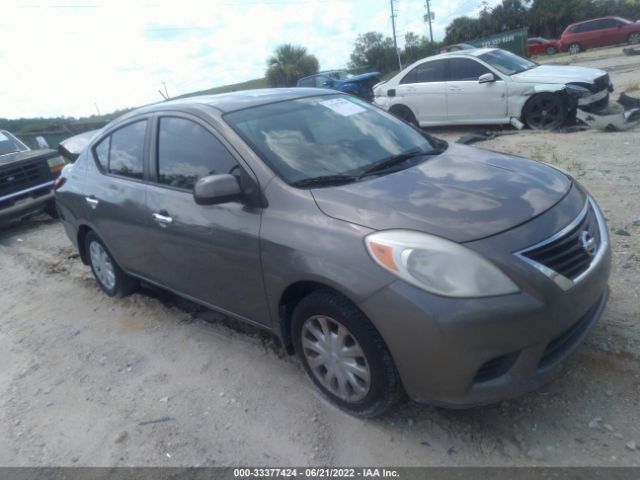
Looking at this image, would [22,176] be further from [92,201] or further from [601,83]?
[601,83]

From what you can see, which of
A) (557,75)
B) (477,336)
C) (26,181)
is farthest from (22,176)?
(557,75)

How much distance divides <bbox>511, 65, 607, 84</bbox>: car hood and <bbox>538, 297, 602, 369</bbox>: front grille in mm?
7546

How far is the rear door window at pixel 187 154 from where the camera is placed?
10.7ft

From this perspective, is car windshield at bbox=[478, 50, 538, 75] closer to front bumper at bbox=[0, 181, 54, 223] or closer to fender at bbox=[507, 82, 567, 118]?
fender at bbox=[507, 82, 567, 118]

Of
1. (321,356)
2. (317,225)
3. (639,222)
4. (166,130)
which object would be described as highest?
(166,130)

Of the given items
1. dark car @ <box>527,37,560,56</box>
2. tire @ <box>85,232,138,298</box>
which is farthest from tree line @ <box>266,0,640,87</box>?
tire @ <box>85,232,138,298</box>

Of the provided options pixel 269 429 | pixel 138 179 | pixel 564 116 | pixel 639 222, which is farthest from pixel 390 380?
pixel 564 116

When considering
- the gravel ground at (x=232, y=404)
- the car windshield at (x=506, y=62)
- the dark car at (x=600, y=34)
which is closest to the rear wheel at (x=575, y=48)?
the dark car at (x=600, y=34)

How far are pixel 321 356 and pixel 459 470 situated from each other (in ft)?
2.88

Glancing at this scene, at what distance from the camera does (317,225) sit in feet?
8.80

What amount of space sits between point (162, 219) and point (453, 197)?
1982 millimetres

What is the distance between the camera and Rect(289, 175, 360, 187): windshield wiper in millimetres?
2936

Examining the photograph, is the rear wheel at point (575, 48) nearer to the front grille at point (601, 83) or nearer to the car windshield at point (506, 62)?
the car windshield at point (506, 62)

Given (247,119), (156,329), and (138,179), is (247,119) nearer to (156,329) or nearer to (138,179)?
(138,179)
